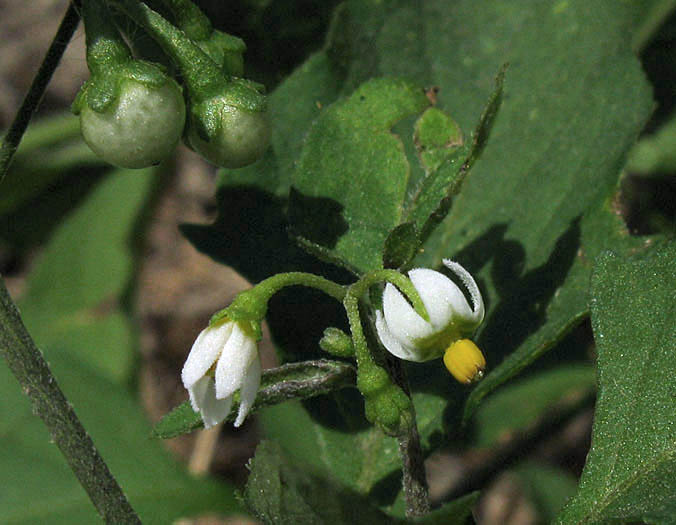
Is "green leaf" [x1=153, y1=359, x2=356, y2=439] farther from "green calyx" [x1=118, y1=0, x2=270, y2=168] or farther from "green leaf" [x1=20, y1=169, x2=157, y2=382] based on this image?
"green leaf" [x1=20, y1=169, x2=157, y2=382]

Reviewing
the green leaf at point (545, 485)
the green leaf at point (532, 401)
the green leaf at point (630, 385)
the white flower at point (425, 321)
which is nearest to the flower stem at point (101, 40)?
the white flower at point (425, 321)

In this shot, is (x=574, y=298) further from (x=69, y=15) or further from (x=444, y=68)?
(x=69, y=15)

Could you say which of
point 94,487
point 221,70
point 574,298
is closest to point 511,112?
point 574,298

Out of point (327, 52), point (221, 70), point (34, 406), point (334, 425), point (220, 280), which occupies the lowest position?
point (220, 280)

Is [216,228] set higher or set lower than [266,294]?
lower

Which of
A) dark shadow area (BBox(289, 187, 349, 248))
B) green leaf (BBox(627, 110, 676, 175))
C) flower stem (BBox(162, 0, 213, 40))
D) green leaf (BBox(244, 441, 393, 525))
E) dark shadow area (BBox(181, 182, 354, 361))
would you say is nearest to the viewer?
green leaf (BBox(244, 441, 393, 525))

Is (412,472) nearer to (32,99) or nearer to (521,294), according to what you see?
(521,294)

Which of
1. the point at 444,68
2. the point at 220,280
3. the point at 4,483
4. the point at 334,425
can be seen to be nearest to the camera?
the point at 334,425

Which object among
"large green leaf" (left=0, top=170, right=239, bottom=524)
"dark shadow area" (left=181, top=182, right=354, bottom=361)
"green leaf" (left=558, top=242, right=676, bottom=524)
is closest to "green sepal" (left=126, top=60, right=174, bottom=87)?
"dark shadow area" (left=181, top=182, right=354, bottom=361)
